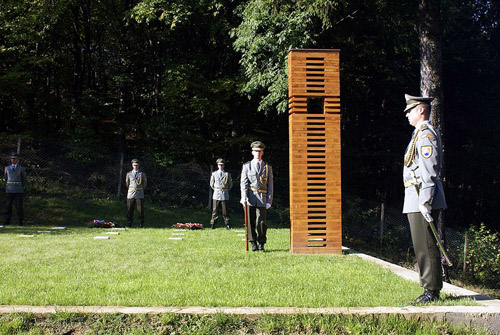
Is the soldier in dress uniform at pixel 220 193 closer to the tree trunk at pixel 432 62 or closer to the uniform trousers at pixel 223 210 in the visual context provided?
the uniform trousers at pixel 223 210

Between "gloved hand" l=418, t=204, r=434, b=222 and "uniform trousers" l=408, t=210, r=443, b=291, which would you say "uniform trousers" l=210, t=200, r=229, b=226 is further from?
"gloved hand" l=418, t=204, r=434, b=222

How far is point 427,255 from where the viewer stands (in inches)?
208

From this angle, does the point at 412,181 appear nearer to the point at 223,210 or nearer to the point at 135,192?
the point at 223,210

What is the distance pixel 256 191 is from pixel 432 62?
532cm

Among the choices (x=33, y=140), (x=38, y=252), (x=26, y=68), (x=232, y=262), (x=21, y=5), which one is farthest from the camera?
(x=26, y=68)

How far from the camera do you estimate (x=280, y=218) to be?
2048cm

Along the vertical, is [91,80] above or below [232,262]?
above

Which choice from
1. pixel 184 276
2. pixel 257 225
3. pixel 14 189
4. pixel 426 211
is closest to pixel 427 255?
pixel 426 211

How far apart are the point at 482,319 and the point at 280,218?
1585 centimetres

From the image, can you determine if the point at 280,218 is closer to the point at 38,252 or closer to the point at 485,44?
the point at 38,252

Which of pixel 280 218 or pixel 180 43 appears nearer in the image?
pixel 280 218

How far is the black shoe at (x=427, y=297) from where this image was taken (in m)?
5.10

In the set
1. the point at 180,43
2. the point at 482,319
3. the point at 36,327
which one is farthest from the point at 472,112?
the point at 36,327

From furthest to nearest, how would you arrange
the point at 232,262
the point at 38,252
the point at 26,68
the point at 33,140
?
the point at 26,68 → the point at 33,140 → the point at 38,252 → the point at 232,262
